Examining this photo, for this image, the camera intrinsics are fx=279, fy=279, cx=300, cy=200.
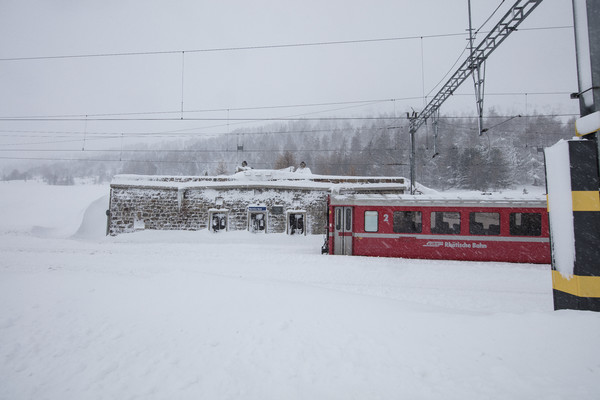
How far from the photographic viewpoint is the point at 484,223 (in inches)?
448

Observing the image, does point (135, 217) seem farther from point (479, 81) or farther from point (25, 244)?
point (479, 81)

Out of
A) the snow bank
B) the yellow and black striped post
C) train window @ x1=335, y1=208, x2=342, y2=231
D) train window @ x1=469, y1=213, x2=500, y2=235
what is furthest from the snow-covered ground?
the snow bank

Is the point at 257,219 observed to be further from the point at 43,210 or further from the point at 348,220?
the point at 43,210

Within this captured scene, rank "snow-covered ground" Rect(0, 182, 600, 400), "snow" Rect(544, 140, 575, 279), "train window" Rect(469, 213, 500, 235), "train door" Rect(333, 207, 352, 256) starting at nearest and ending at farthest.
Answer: "snow-covered ground" Rect(0, 182, 600, 400), "snow" Rect(544, 140, 575, 279), "train window" Rect(469, 213, 500, 235), "train door" Rect(333, 207, 352, 256)

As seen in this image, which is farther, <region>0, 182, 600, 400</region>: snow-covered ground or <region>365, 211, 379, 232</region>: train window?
<region>365, 211, 379, 232</region>: train window

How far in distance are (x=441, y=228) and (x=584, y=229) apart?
30.3 feet

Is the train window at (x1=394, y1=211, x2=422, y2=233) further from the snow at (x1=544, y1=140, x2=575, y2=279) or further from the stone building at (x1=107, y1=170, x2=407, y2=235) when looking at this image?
the snow at (x1=544, y1=140, x2=575, y2=279)

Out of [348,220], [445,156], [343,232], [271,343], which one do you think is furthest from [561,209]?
[445,156]

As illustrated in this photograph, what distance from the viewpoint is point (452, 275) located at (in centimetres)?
914

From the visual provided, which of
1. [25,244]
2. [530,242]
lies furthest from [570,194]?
[25,244]

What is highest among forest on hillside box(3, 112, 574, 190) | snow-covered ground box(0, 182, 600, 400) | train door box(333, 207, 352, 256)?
forest on hillside box(3, 112, 574, 190)

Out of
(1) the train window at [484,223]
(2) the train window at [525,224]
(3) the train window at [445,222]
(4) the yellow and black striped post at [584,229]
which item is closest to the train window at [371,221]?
(3) the train window at [445,222]

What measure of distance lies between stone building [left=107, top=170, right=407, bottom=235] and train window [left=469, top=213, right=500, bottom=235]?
7.64 m

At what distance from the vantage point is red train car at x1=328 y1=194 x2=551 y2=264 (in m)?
11.1
